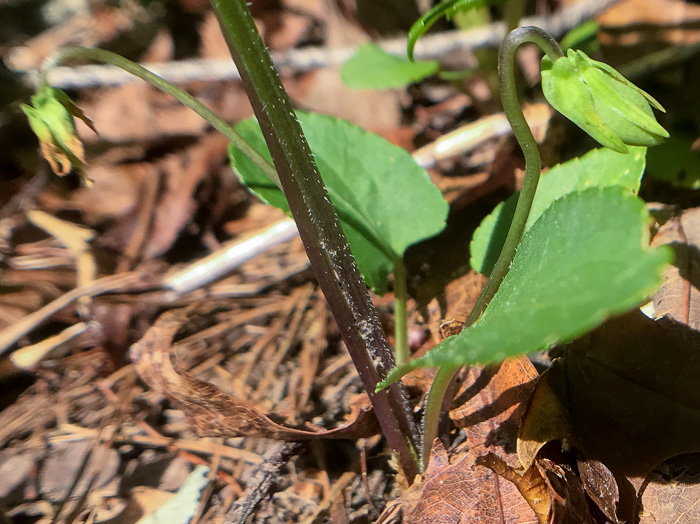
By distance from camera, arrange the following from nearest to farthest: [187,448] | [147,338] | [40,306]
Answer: [187,448] < [147,338] < [40,306]

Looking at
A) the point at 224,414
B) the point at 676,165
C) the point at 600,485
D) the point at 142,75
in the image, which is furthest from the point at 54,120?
the point at 676,165

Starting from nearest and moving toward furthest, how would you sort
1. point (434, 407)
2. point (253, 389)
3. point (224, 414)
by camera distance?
point (434, 407), point (224, 414), point (253, 389)

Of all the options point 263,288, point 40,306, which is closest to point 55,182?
point 40,306

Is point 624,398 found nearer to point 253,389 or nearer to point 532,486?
point 532,486

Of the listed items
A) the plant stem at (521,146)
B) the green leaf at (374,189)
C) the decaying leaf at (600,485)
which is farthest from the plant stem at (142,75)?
the decaying leaf at (600,485)

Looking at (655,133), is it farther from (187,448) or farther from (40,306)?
(40,306)
